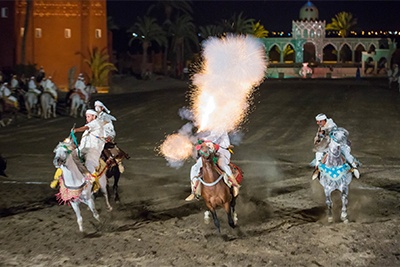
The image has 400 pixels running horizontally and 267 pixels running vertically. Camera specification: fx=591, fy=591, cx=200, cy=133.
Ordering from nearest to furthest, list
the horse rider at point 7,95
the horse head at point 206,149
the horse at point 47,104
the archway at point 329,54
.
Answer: the horse head at point 206,149 < the horse rider at point 7,95 < the horse at point 47,104 < the archway at point 329,54

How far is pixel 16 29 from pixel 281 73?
43074mm

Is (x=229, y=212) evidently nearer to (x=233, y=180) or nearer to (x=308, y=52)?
(x=233, y=180)

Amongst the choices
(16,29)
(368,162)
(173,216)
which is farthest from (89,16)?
(173,216)

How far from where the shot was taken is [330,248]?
9.70 m

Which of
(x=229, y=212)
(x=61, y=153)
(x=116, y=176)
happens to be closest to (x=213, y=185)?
(x=229, y=212)

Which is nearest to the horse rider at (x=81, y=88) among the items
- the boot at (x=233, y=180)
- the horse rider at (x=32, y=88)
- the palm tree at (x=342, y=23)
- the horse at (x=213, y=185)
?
the horse rider at (x=32, y=88)

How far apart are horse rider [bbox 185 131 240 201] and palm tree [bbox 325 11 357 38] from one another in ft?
332

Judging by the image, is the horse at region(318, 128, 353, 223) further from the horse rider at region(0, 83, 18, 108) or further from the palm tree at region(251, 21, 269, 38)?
the palm tree at region(251, 21, 269, 38)

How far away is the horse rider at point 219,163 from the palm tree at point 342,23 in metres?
101

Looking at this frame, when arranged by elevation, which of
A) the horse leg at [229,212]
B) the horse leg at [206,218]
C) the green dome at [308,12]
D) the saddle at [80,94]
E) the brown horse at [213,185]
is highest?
the green dome at [308,12]

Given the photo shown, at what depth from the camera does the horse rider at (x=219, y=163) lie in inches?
422

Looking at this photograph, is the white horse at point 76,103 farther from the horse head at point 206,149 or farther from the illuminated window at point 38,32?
the horse head at point 206,149

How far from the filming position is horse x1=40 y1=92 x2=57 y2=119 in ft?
105

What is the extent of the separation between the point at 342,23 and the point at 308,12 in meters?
19.2
